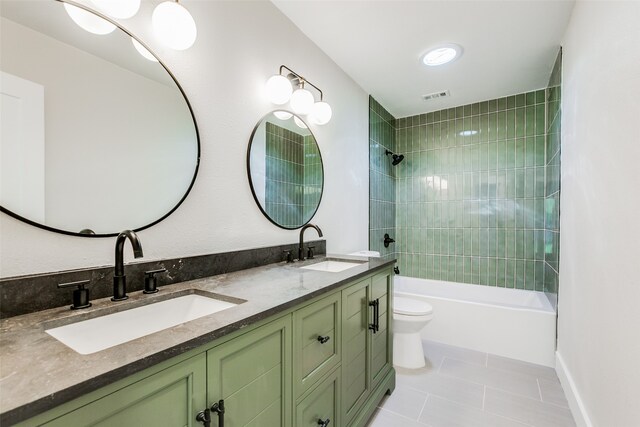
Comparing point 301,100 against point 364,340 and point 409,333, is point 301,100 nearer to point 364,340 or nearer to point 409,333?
point 364,340

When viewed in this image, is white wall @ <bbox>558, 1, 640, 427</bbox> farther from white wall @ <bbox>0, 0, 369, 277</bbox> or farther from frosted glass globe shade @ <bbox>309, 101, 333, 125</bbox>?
white wall @ <bbox>0, 0, 369, 277</bbox>

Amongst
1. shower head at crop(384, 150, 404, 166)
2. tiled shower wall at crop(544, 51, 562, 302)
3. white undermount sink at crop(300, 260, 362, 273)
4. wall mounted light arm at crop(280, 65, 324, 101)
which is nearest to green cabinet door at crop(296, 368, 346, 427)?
white undermount sink at crop(300, 260, 362, 273)

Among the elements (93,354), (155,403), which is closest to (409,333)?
(155,403)

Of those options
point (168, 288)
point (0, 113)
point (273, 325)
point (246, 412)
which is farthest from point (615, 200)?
point (0, 113)

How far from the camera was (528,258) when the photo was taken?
307 centimetres

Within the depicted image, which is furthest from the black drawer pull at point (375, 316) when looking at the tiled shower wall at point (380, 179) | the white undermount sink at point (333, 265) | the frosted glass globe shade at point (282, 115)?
the tiled shower wall at point (380, 179)

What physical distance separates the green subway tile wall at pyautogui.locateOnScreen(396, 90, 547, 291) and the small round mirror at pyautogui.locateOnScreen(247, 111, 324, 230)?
189 cm

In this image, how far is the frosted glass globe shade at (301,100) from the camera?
1964mm

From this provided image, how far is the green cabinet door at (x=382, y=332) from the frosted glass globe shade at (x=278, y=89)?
1236 mm

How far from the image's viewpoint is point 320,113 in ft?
7.08

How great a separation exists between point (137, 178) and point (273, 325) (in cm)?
80

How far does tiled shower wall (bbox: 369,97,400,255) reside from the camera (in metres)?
3.15

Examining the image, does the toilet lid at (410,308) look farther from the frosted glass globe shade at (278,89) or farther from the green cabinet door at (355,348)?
the frosted glass globe shade at (278,89)

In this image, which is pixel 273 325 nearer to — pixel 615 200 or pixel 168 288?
pixel 168 288
